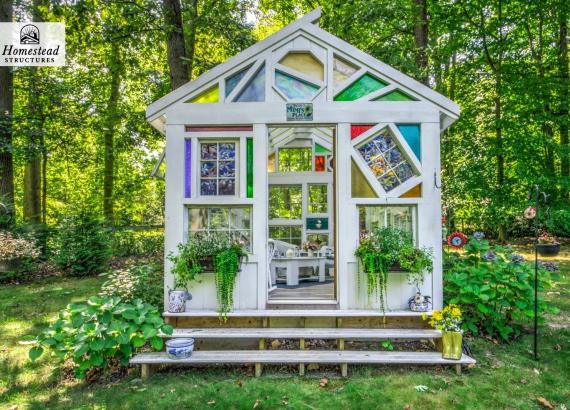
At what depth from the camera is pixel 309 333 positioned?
4199 millimetres

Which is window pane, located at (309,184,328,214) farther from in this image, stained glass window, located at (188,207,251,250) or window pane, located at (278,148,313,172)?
stained glass window, located at (188,207,251,250)

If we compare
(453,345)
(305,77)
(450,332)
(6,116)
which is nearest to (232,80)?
(305,77)

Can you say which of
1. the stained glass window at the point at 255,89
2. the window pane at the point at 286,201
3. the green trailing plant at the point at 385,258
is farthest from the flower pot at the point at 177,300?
the window pane at the point at 286,201

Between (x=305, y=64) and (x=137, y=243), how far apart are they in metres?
8.98

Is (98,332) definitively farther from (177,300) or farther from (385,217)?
(385,217)

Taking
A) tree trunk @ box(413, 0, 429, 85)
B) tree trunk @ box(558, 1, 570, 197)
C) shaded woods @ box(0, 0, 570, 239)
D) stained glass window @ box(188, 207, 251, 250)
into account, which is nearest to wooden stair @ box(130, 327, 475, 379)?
stained glass window @ box(188, 207, 251, 250)

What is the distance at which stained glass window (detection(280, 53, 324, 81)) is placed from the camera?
15.4ft

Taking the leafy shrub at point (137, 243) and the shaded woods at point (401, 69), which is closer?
the shaded woods at point (401, 69)

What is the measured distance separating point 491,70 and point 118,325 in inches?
484

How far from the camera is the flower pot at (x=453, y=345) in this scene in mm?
3904

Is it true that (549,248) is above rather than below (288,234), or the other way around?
below

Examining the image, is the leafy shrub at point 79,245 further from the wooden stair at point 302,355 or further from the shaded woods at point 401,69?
the wooden stair at point 302,355

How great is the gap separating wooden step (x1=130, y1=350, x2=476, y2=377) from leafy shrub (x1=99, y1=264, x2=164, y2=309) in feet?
4.33

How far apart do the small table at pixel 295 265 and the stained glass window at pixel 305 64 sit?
3125mm
